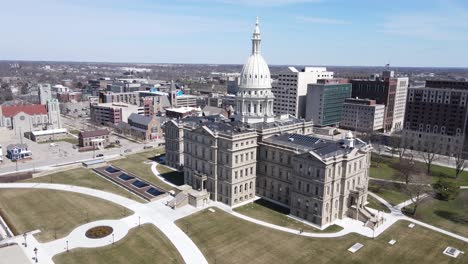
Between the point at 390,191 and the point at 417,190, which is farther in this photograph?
the point at 390,191

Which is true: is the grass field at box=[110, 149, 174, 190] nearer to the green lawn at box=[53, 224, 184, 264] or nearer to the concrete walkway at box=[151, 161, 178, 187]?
the concrete walkway at box=[151, 161, 178, 187]

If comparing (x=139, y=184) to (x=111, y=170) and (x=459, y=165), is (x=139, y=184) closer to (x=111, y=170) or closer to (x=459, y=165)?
(x=111, y=170)

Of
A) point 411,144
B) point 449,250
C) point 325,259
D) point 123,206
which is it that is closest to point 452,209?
point 449,250

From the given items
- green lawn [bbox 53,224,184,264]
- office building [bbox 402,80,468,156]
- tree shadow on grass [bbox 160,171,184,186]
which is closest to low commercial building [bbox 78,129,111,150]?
tree shadow on grass [bbox 160,171,184,186]

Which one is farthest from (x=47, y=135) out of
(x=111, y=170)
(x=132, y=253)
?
(x=132, y=253)

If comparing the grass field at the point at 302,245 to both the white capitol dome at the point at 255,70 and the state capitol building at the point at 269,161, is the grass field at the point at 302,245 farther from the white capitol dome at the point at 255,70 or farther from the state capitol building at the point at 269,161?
the white capitol dome at the point at 255,70

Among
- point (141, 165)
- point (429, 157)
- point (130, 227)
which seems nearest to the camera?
point (130, 227)

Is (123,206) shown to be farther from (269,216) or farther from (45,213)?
(269,216)
